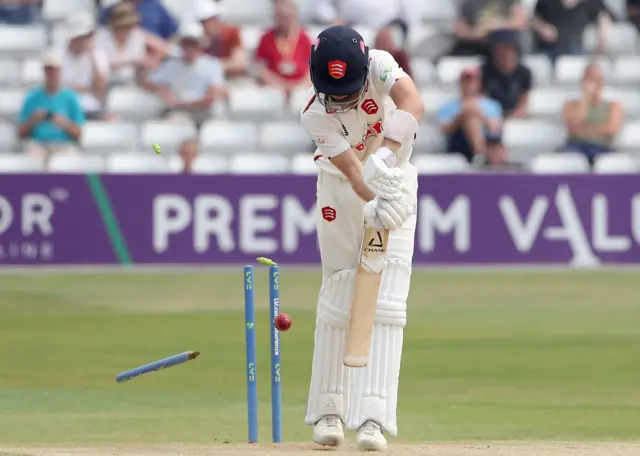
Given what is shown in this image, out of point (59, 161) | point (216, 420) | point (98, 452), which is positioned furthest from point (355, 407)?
point (59, 161)

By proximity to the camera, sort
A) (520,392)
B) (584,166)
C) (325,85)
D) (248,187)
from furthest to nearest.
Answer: (584,166)
(248,187)
(520,392)
(325,85)

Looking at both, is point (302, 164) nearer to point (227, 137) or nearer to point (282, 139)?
point (282, 139)

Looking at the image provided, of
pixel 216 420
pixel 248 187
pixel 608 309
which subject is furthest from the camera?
pixel 248 187

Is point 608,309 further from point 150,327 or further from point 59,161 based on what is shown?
point 59,161

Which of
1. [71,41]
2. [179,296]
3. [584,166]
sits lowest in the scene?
[179,296]

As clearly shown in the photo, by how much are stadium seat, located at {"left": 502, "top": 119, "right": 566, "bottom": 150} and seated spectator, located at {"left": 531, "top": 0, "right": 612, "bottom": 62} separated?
1350 millimetres

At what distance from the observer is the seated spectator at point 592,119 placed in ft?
49.4

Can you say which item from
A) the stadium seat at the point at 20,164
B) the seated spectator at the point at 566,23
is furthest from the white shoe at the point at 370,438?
the seated spectator at the point at 566,23

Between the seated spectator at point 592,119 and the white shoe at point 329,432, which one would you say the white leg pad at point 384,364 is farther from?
the seated spectator at point 592,119

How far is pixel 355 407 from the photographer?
20.1 feet

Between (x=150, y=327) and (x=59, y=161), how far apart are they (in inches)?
153

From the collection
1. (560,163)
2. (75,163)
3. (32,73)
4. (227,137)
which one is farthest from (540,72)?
(32,73)

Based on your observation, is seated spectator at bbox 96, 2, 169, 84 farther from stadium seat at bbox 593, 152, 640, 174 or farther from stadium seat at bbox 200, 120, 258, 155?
stadium seat at bbox 593, 152, 640, 174

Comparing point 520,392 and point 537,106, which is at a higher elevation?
point 537,106
